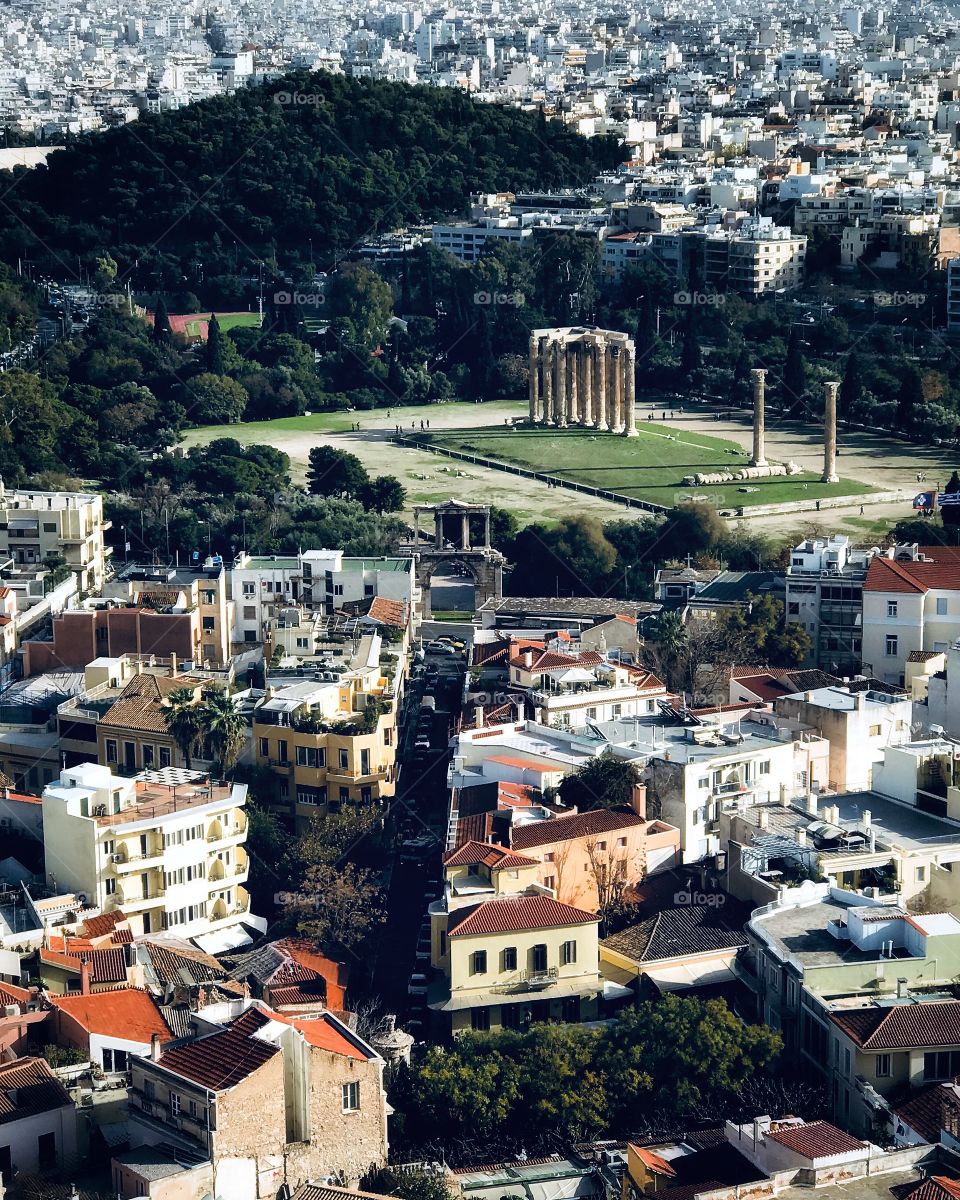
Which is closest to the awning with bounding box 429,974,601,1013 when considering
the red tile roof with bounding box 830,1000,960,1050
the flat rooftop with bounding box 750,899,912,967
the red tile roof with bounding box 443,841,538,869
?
the red tile roof with bounding box 443,841,538,869

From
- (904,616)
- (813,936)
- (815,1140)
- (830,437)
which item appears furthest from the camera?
(830,437)

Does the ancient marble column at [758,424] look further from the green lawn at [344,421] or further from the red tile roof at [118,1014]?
the red tile roof at [118,1014]

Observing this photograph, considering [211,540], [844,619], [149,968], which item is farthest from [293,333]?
[149,968]

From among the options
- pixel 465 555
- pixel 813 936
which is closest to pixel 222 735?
pixel 813 936

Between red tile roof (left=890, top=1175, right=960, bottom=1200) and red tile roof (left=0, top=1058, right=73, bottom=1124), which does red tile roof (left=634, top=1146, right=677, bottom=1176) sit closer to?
red tile roof (left=890, top=1175, right=960, bottom=1200)

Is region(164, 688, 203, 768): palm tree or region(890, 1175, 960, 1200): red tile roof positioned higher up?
region(164, 688, 203, 768): palm tree

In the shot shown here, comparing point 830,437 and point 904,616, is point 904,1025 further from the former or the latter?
point 830,437
